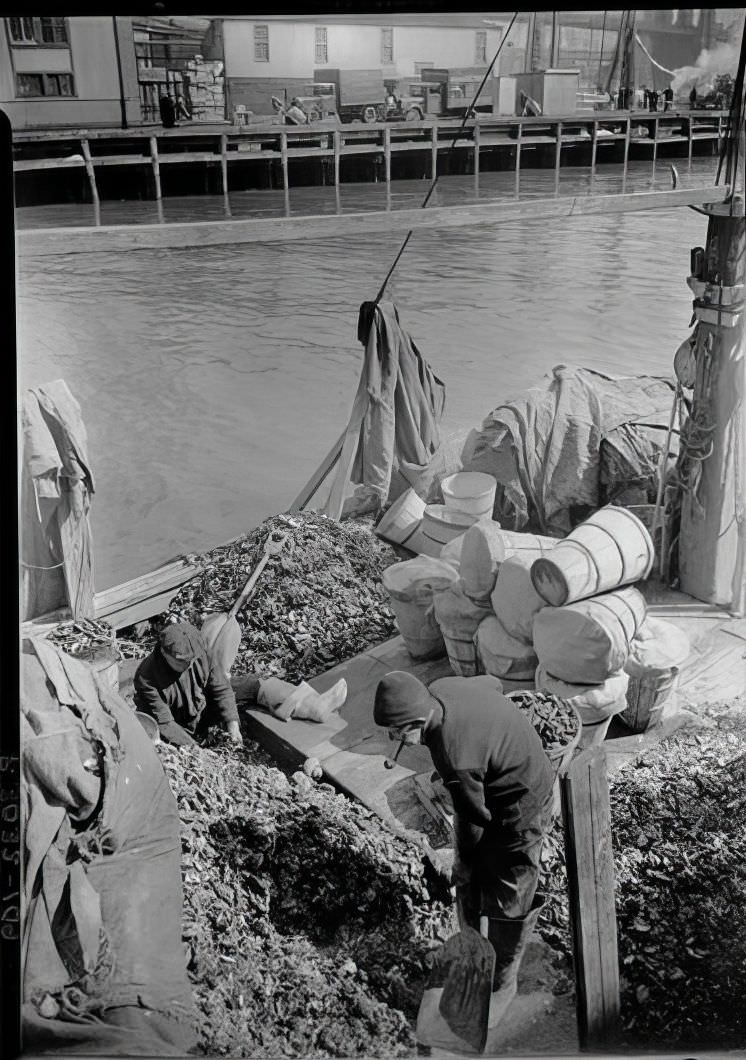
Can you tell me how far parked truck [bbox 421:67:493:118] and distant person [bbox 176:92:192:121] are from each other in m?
1.07

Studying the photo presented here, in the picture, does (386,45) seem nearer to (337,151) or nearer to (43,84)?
(337,151)

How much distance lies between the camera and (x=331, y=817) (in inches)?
186

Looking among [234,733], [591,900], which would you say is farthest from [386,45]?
[591,900]

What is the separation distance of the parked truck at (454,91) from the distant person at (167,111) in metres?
1.13

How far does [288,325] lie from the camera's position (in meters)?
4.82

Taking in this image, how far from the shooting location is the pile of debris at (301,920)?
4523mm

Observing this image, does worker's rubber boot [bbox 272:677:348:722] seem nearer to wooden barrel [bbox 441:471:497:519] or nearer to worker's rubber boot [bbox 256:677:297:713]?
worker's rubber boot [bbox 256:677:297:713]

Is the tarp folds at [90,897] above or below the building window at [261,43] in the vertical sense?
below

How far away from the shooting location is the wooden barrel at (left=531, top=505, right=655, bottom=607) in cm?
459

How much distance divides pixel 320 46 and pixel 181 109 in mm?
700

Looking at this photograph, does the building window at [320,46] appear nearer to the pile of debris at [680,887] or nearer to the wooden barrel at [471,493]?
the wooden barrel at [471,493]

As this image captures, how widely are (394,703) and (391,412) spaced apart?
59.5 inches

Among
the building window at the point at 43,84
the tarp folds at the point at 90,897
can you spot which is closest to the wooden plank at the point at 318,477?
the tarp folds at the point at 90,897

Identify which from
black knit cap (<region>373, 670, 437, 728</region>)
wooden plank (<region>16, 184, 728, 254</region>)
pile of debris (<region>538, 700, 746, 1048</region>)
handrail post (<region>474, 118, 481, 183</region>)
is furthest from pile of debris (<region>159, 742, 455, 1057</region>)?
handrail post (<region>474, 118, 481, 183</region>)
